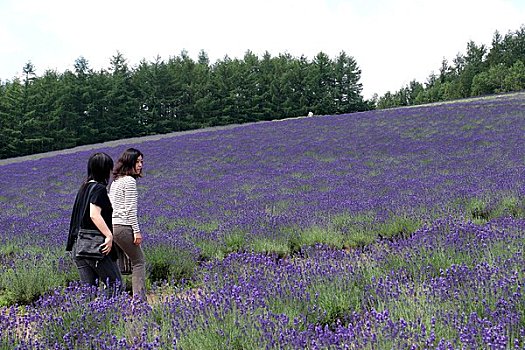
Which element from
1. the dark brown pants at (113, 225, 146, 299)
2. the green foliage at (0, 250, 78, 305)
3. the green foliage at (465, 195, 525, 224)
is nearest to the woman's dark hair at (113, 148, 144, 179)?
the dark brown pants at (113, 225, 146, 299)

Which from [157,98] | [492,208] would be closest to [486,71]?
[157,98]

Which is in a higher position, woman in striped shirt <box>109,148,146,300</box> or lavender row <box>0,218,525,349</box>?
woman in striped shirt <box>109,148,146,300</box>

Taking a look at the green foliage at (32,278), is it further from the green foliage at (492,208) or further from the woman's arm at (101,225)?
the green foliage at (492,208)

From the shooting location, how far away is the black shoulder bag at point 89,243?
370 centimetres

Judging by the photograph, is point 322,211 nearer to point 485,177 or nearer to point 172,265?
point 172,265

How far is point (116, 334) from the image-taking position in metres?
2.75

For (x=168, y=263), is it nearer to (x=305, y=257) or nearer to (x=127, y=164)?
(x=127, y=164)

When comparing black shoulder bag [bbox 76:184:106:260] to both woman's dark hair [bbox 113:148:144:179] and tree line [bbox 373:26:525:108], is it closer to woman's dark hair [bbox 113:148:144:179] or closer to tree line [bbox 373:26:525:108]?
woman's dark hair [bbox 113:148:144:179]

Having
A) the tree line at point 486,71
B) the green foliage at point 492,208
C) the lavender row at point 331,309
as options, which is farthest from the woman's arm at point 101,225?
the tree line at point 486,71

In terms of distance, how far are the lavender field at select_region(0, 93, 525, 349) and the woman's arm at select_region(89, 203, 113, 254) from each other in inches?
14.1

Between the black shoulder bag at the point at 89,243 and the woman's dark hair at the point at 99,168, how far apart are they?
109mm

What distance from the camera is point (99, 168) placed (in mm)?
3842

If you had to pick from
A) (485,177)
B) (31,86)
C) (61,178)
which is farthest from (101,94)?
(485,177)

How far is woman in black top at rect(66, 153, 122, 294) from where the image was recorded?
3.71 meters
